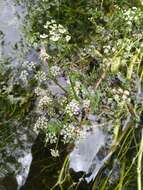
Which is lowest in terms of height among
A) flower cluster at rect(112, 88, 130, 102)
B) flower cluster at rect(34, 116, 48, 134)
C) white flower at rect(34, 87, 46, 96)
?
flower cluster at rect(34, 116, 48, 134)

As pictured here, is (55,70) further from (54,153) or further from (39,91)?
(54,153)

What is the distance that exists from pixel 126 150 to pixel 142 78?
0.51 metres

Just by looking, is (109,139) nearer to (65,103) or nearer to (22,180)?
(65,103)

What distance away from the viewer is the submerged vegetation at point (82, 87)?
2.40 m

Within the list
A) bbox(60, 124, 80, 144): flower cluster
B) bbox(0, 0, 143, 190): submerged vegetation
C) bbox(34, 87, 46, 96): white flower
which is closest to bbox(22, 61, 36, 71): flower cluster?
bbox(0, 0, 143, 190): submerged vegetation

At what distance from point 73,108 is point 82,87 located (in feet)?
0.38

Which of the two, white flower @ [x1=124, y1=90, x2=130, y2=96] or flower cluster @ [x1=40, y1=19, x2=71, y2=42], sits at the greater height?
flower cluster @ [x1=40, y1=19, x2=71, y2=42]

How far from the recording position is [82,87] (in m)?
2.48

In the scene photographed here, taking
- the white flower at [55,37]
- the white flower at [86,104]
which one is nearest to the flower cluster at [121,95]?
the white flower at [86,104]

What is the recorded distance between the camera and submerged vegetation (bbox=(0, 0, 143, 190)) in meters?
2.40

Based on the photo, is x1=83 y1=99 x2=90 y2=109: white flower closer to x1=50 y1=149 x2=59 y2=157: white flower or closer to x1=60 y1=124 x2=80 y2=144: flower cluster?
x1=60 y1=124 x2=80 y2=144: flower cluster

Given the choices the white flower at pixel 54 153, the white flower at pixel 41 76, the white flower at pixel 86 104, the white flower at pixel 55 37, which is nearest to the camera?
the white flower at pixel 54 153

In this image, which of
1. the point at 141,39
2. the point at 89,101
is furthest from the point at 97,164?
the point at 141,39

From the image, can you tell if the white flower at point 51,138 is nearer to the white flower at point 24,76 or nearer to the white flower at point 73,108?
the white flower at point 73,108
